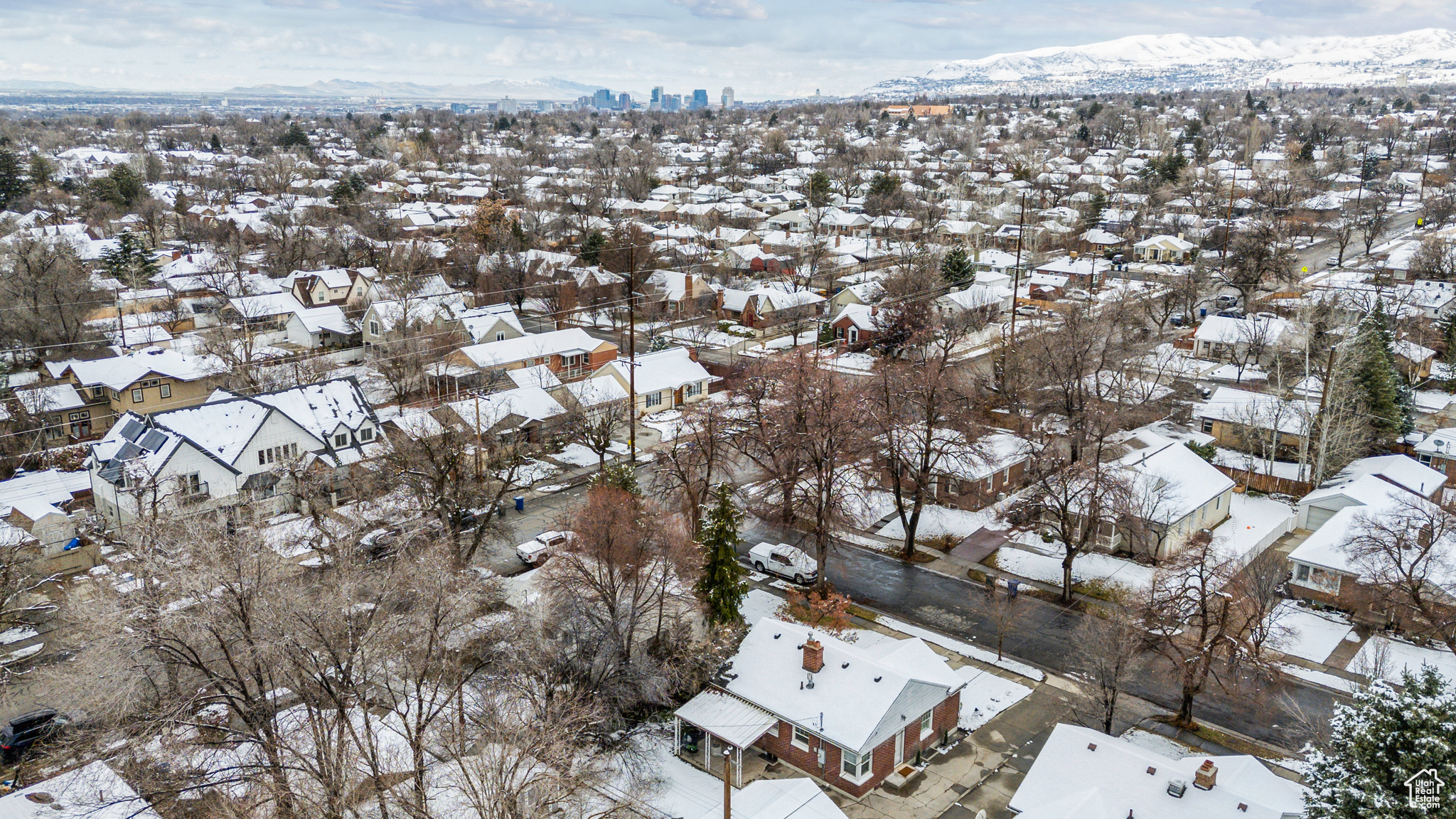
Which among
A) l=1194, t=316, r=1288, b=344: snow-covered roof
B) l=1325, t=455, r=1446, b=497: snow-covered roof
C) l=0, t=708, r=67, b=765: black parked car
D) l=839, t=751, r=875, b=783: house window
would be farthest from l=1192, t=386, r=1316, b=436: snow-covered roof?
l=0, t=708, r=67, b=765: black parked car

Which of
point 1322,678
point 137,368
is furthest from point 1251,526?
point 137,368

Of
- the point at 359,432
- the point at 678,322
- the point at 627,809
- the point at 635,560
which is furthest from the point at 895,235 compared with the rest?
the point at 627,809

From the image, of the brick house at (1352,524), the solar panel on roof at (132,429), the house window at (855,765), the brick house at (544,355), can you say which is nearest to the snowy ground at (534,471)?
the brick house at (544,355)

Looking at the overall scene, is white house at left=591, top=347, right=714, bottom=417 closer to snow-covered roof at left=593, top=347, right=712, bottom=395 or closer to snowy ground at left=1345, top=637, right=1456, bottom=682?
snow-covered roof at left=593, top=347, right=712, bottom=395

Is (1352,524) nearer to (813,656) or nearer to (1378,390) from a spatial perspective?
(1378,390)

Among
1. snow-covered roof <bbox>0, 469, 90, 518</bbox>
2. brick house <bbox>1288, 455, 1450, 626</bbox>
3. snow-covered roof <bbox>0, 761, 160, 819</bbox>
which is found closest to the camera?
snow-covered roof <bbox>0, 761, 160, 819</bbox>

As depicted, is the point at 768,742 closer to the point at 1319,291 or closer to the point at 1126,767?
the point at 1126,767
